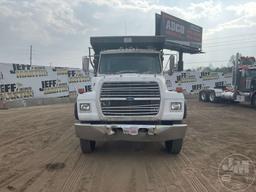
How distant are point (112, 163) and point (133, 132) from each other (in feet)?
2.95

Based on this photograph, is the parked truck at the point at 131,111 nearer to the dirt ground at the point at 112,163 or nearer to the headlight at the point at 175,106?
the headlight at the point at 175,106

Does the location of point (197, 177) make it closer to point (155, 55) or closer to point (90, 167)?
point (90, 167)

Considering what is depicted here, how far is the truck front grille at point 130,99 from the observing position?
7.19 metres

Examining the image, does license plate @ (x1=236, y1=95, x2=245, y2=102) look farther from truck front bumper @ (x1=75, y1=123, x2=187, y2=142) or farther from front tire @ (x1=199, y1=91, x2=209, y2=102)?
truck front bumper @ (x1=75, y1=123, x2=187, y2=142)

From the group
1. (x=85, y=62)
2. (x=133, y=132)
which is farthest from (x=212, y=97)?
(x=133, y=132)

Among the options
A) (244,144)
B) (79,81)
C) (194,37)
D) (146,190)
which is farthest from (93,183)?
(194,37)

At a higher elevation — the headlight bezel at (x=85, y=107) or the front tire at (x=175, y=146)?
the headlight bezel at (x=85, y=107)

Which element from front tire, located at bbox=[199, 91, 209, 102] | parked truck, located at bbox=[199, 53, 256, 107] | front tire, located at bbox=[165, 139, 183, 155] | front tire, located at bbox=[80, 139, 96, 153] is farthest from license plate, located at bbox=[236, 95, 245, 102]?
front tire, located at bbox=[80, 139, 96, 153]

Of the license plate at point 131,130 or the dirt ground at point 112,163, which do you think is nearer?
the dirt ground at point 112,163

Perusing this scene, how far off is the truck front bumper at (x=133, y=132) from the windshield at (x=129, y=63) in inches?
82.9

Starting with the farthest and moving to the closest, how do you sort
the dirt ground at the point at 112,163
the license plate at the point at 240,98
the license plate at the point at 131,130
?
1. the license plate at the point at 240,98
2. the license plate at the point at 131,130
3. the dirt ground at the point at 112,163

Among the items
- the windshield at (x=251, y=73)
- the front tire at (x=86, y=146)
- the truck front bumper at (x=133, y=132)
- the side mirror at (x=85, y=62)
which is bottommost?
the front tire at (x=86, y=146)

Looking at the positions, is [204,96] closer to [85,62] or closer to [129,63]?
[85,62]

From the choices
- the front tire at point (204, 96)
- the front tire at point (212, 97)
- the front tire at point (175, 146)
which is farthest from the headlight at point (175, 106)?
the front tire at point (204, 96)
